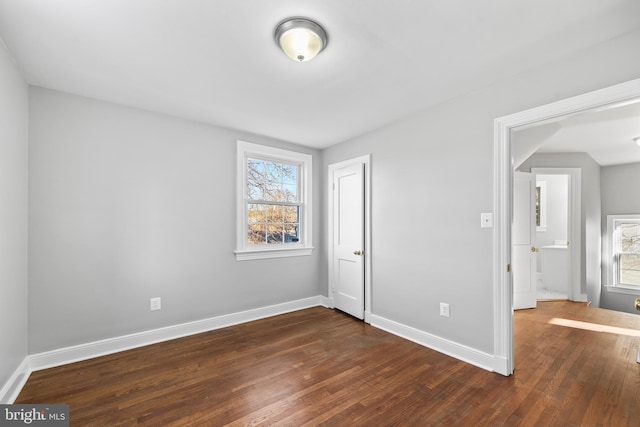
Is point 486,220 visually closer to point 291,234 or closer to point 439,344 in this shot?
point 439,344

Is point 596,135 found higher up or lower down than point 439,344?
higher up

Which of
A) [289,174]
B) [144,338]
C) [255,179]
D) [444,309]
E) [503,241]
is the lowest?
[144,338]

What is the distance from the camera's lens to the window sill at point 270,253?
359cm

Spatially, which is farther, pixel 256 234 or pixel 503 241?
pixel 256 234

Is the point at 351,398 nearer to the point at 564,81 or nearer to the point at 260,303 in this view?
the point at 260,303

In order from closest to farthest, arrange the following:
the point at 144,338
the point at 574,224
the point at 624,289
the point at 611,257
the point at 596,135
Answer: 1. the point at 144,338
2. the point at 596,135
3. the point at 574,224
4. the point at 624,289
5. the point at 611,257

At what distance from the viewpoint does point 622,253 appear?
519 cm

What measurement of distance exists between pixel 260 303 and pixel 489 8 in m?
3.64

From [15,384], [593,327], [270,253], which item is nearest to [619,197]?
[593,327]

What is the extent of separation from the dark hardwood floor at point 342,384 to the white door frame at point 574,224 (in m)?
1.66

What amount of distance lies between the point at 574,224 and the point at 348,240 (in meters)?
3.94

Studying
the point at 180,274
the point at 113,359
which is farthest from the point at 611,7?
the point at 113,359

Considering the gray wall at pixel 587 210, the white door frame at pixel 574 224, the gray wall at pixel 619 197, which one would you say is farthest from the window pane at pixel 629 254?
the white door frame at pixel 574 224

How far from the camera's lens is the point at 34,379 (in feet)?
7.44
